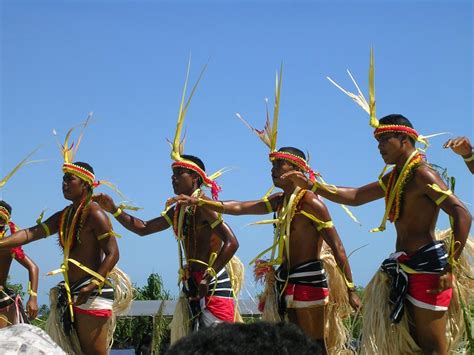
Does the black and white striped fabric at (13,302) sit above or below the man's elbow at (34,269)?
below

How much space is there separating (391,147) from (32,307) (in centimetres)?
354

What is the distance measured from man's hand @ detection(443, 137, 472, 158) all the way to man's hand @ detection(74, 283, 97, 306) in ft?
8.64

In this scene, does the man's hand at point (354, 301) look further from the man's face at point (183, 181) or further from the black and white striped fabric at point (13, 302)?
the black and white striped fabric at point (13, 302)

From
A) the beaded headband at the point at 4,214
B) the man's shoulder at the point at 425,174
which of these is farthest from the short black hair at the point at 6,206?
the man's shoulder at the point at 425,174


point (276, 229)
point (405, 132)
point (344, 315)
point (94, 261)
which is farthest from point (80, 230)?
point (405, 132)

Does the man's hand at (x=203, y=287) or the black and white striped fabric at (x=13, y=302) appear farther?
the black and white striped fabric at (x=13, y=302)

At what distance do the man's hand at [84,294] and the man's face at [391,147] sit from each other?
2252mm

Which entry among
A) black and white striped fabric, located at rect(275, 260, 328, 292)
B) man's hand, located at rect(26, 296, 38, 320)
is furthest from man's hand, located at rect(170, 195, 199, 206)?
man's hand, located at rect(26, 296, 38, 320)

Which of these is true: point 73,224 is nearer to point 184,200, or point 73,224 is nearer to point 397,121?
point 184,200

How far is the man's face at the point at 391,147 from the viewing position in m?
5.09

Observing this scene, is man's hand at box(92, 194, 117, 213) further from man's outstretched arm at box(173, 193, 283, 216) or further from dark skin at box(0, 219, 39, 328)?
dark skin at box(0, 219, 39, 328)

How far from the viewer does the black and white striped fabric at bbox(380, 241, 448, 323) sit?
4.87 metres

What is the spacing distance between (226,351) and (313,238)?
4.19 m

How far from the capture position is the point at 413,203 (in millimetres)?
4949
